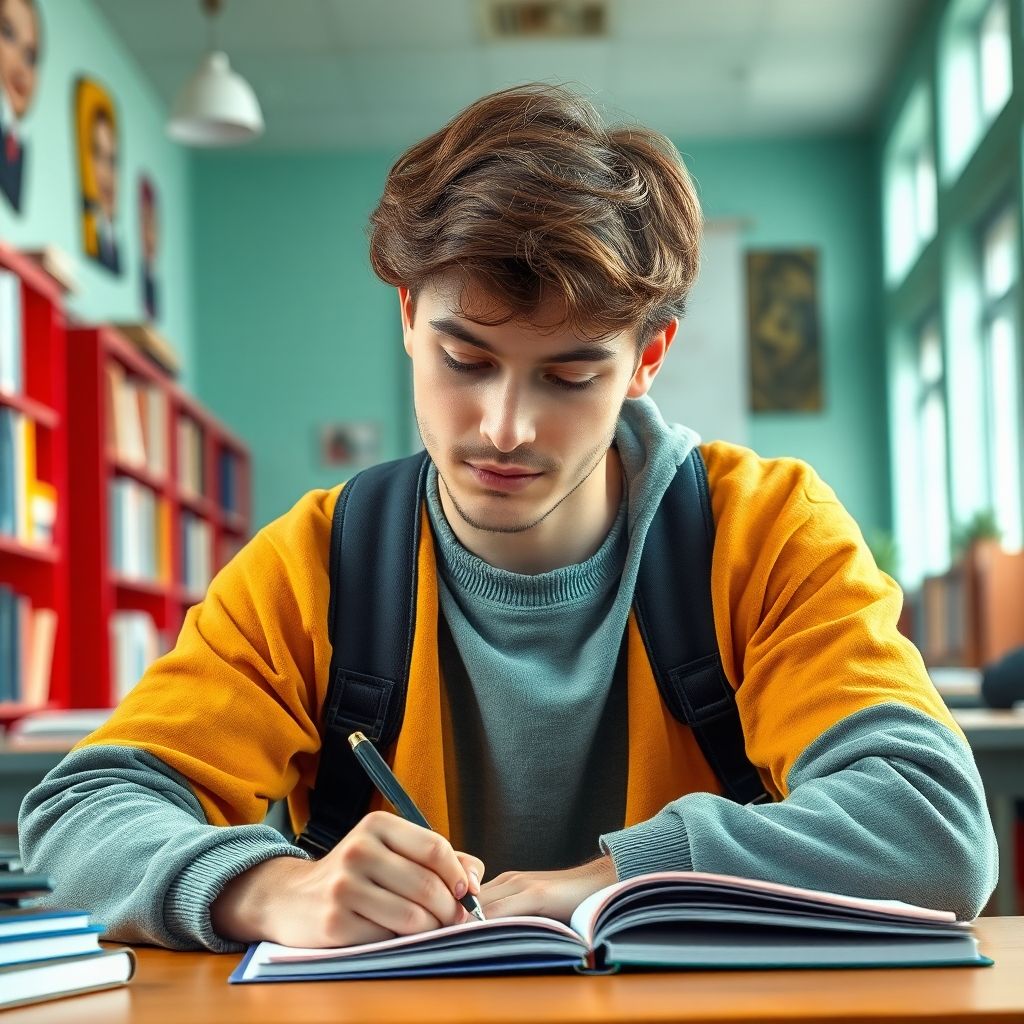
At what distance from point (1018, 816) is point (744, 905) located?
325 centimetres

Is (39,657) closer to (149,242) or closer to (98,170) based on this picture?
(98,170)

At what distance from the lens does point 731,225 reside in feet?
25.7

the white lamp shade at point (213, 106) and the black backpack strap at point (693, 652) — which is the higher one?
the white lamp shade at point (213, 106)

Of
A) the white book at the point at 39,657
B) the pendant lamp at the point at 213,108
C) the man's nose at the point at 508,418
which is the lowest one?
the white book at the point at 39,657

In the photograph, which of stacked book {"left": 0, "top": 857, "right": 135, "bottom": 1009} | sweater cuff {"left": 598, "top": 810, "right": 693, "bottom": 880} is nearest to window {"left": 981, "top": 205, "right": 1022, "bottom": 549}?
sweater cuff {"left": 598, "top": 810, "right": 693, "bottom": 880}

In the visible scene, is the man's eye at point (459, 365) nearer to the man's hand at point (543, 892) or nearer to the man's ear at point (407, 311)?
the man's ear at point (407, 311)

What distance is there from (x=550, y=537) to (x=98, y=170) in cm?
496

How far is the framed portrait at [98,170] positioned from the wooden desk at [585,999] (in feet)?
17.3

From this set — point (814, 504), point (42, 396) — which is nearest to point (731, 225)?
point (42, 396)

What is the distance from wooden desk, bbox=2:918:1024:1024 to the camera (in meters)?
0.76

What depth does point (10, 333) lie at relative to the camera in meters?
4.03

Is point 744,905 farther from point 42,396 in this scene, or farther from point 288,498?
point 288,498

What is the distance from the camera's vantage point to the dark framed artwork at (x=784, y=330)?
7809 millimetres

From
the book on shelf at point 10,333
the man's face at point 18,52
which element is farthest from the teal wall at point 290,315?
the book on shelf at point 10,333
